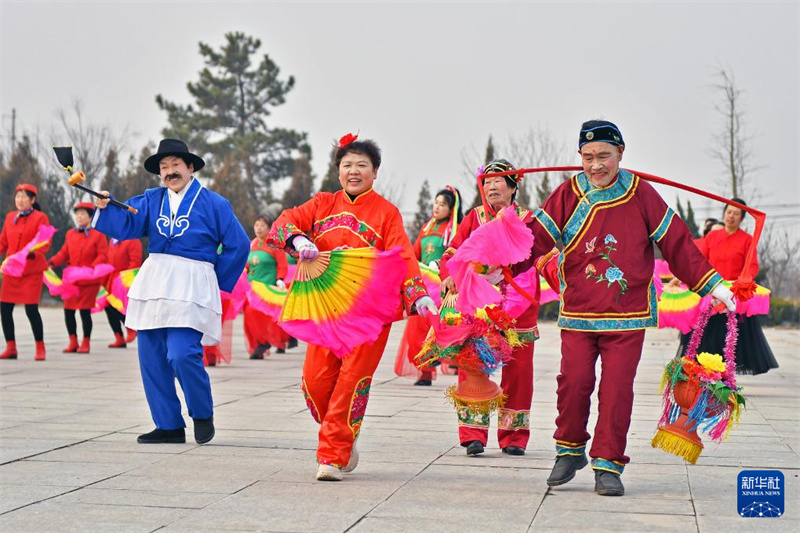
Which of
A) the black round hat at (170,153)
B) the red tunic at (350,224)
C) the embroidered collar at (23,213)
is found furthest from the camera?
the embroidered collar at (23,213)

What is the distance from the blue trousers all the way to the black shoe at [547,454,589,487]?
2341 mm

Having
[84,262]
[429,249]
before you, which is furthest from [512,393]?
[84,262]

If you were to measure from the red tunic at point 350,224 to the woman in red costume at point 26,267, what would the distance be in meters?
7.88

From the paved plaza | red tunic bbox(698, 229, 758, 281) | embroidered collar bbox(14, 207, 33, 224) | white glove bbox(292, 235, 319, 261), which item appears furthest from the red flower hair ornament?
embroidered collar bbox(14, 207, 33, 224)

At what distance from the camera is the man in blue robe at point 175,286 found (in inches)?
266

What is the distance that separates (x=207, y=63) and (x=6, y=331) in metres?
39.0

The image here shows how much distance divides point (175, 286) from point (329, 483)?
192 centimetres

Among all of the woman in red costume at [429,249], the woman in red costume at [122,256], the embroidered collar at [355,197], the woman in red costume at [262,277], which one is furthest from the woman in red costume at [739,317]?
the woman in red costume at [122,256]

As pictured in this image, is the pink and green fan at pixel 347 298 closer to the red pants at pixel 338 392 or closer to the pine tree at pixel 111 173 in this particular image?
the red pants at pixel 338 392

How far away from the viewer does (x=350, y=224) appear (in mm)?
5961

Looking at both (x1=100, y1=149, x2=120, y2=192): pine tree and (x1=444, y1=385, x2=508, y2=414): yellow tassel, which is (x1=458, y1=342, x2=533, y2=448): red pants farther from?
(x1=100, y1=149, x2=120, y2=192): pine tree

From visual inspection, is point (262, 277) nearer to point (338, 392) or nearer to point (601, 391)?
point (338, 392)

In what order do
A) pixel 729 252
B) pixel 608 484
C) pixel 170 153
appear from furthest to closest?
pixel 729 252, pixel 170 153, pixel 608 484

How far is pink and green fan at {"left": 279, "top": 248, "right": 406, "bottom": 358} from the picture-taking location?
5801 mm
